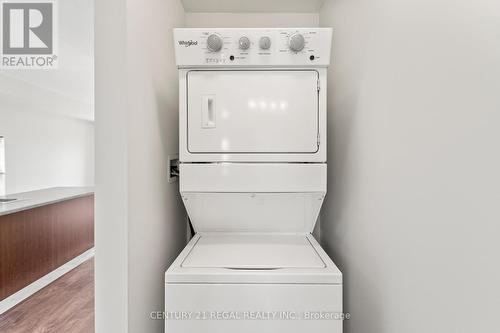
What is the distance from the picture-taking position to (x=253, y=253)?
170 cm

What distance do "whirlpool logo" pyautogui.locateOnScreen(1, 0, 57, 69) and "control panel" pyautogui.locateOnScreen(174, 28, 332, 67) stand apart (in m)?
2.46

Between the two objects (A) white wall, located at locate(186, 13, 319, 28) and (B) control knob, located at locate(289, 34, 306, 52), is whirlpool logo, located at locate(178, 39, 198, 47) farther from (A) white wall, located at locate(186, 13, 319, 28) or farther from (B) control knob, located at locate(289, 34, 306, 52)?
(A) white wall, located at locate(186, 13, 319, 28)

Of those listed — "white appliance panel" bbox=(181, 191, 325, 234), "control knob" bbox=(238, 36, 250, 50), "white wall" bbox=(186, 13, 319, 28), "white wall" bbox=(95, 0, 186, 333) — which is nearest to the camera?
"white wall" bbox=(95, 0, 186, 333)

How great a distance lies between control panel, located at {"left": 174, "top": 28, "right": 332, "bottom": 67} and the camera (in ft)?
5.37

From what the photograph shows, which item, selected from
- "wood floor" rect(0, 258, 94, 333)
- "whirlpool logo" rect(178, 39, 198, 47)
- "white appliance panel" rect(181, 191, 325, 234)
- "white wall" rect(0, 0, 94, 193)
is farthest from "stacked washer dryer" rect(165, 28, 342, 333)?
"wood floor" rect(0, 258, 94, 333)

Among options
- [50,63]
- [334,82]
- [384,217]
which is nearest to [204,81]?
[334,82]

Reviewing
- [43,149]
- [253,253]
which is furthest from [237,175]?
[43,149]

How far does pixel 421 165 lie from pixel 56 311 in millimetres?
4572

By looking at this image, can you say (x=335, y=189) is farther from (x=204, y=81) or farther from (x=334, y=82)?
(x=204, y=81)

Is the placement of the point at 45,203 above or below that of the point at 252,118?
below

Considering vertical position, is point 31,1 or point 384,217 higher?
point 31,1

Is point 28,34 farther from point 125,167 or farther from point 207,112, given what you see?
point 125,167

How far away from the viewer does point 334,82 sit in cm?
224

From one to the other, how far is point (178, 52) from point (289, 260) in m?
1.35
